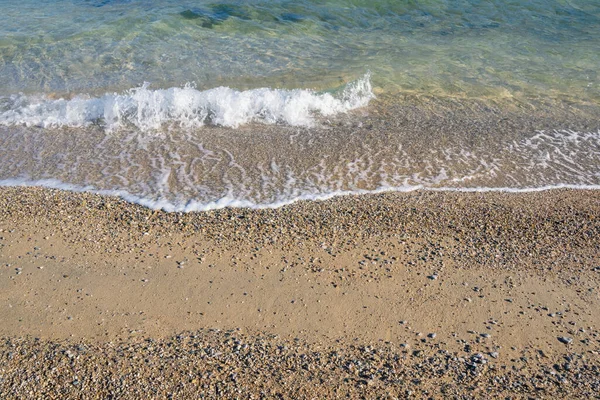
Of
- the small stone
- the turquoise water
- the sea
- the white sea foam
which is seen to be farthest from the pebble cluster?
the turquoise water

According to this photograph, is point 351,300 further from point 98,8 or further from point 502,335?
point 98,8

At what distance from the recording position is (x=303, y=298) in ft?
14.0

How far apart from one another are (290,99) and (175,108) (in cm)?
169

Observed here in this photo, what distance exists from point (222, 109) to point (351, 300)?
14.9ft

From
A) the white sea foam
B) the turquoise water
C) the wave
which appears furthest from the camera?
the turquoise water

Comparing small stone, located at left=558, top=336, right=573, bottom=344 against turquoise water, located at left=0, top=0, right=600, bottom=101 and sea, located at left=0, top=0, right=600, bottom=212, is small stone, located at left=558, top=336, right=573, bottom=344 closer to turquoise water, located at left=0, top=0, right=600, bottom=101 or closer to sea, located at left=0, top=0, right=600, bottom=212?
sea, located at left=0, top=0, right=600, bottom=212

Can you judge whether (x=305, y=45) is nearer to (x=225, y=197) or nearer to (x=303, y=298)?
(x=225, y=197)

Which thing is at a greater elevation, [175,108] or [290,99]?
[290,99]

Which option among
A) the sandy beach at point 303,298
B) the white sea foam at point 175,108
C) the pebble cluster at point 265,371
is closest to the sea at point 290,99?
the white sea foam at point 175,108

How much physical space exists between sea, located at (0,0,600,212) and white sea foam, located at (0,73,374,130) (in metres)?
0.03

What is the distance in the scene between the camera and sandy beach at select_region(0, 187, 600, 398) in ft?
11.5

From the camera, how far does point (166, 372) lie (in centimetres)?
349

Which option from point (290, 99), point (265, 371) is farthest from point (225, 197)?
point (290, 99)

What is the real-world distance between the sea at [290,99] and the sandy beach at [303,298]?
70cm
